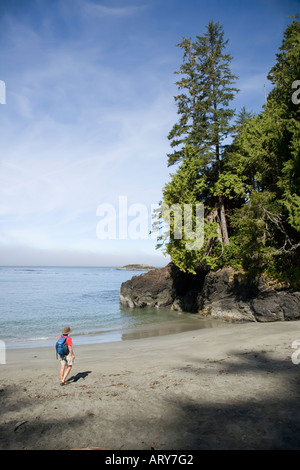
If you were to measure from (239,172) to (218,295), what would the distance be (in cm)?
1097

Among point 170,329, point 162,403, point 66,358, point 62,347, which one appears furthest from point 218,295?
point 162,403

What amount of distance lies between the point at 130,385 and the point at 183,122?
2571 centimetres

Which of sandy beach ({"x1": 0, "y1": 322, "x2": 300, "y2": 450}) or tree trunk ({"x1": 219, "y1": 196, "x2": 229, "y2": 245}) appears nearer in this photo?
sandy beach ({"x1": 0, "y1": 322, "x2": 300, "y2": 450})

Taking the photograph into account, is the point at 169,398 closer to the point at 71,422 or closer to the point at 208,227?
the point at 71,422

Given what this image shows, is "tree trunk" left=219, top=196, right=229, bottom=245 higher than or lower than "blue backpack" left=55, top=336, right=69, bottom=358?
higher

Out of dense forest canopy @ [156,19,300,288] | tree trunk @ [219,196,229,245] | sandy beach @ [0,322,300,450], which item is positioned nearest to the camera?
sandy beach @ [0,322,300,450]

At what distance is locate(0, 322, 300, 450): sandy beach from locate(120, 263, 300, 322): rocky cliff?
348 inches

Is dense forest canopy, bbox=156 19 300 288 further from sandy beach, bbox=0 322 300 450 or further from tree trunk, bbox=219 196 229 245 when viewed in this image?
sandy beach, bbox=0 322 300 450

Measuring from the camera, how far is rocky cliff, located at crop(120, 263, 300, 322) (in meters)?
18.0

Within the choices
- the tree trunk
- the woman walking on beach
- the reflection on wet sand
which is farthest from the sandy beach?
the tree trunk

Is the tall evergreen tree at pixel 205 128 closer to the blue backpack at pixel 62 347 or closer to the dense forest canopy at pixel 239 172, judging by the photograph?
the dense forest canopy at pixel 239 172

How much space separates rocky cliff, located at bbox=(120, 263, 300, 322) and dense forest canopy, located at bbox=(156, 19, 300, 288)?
3.40 ft

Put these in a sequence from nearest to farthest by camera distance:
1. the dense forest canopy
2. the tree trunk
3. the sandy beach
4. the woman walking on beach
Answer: the sandy beach < the woman walking on beach < the dense forest canopy < the tree trunk

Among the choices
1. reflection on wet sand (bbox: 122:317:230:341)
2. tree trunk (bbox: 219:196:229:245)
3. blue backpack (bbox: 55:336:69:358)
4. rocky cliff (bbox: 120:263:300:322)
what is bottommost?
reflection on wet sand (bbox: 122:317:230:341)
